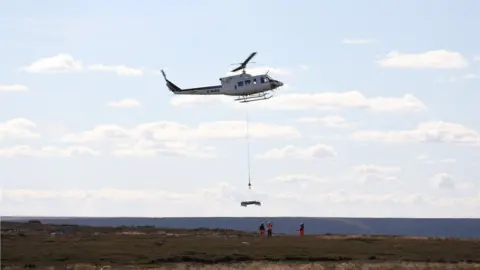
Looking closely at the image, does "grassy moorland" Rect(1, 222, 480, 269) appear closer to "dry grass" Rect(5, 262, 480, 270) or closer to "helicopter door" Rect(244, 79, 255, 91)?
"dry grass" Rect(5, 262, 480, 270)

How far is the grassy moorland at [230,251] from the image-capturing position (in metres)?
69.6

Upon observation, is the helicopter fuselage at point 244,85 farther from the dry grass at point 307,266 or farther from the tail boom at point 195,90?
the dry grass at point 307,266

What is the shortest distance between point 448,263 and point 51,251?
30.7 meters

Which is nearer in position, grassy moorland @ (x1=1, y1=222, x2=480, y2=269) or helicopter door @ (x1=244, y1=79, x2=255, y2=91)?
grassy moorland @ (x1=1, y1=222, x2=480, y2=269)

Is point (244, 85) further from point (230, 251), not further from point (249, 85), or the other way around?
point (230, 251)

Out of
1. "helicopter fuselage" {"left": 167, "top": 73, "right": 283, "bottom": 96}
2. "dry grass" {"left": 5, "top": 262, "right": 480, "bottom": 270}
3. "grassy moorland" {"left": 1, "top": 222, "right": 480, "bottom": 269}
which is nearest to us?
"dry grass" {"left": 5, "top": 262, "right": 480, "bottom": 270}

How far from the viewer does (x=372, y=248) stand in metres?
78.9

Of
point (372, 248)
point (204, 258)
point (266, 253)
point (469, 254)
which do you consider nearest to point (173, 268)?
point (204, 258)

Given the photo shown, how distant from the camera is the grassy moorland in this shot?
69.6m

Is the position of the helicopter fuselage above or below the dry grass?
above

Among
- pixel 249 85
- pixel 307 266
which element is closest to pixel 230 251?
pixel 307 266

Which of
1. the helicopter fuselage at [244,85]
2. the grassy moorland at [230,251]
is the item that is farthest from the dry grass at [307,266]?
the helicopter fuselage at [244,85]

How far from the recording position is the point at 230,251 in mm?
74688

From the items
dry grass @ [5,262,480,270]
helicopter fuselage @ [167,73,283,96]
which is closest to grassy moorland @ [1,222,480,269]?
dry grass @ [5,262,480,270]
